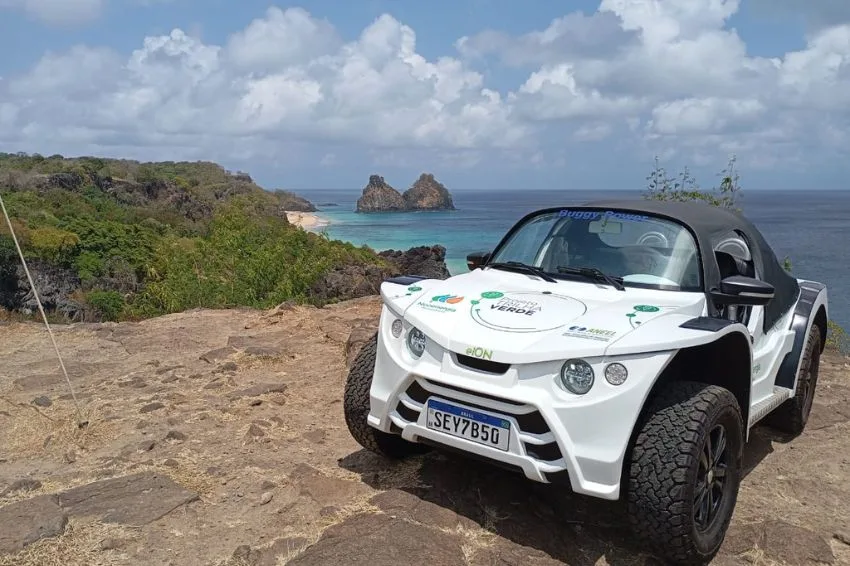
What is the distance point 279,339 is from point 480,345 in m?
5.45

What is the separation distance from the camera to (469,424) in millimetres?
3357

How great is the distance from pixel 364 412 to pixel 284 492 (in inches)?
26.1

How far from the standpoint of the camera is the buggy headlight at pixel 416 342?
3.68 m

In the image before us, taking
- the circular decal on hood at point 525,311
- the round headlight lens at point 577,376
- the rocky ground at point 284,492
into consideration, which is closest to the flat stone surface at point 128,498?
the rocky ground at point 284,492

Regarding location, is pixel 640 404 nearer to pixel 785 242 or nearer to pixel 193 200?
pixel 785 242

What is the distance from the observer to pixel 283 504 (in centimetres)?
391

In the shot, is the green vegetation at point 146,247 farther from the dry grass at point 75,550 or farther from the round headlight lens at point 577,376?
the round headlight lens at point 577,376

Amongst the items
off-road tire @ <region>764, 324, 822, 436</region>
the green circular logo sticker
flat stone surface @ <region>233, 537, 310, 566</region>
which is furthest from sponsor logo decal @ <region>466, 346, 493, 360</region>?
off-road tire @ <region>764, 324, 822, 436</region>

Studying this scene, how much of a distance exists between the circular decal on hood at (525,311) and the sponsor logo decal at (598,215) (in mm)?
900

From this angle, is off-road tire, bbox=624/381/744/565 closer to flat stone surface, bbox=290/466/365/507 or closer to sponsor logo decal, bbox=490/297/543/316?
sponsor logo decal, bbox=490/297/543/316

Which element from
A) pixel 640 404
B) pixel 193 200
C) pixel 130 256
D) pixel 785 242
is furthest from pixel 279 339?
pixel 193 200

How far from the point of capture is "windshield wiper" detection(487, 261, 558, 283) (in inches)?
167

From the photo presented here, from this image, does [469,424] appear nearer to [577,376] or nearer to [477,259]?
[577,376]

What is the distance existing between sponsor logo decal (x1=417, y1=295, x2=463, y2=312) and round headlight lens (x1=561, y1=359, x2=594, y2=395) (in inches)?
30.1
